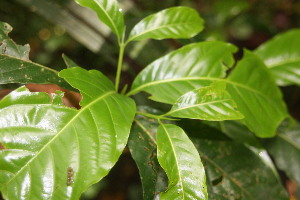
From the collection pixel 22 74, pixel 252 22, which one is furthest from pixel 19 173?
pixel 252 22

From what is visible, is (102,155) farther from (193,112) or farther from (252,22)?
(252,22)

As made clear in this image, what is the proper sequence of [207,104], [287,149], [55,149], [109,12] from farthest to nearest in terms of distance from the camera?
1. [287,149]
2. [109,12]
3. [207,104]
4. [55,149]

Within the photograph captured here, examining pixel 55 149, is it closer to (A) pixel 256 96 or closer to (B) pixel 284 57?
(A) pixel 256 96

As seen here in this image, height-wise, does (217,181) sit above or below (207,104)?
below

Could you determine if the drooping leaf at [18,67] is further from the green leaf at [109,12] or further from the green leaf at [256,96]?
the green leaf at [256,96]

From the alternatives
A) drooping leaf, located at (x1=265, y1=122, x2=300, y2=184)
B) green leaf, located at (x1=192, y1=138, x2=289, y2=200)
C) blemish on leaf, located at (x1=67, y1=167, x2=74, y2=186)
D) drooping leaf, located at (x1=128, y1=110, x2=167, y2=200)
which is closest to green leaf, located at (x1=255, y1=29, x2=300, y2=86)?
drooping leaf, located at (x1=265, y1=122, x2=300, y2=184)

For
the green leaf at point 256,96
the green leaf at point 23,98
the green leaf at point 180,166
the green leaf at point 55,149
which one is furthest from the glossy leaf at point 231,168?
the green leaf at point 23,98

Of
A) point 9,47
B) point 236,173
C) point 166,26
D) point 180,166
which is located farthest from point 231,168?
point 9,47
